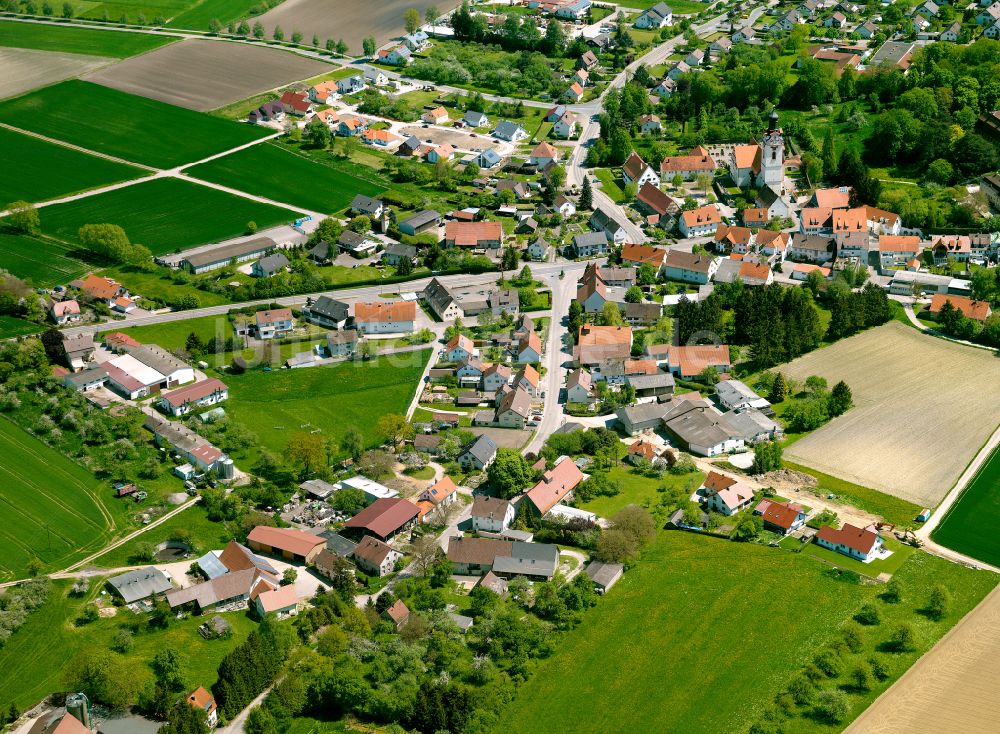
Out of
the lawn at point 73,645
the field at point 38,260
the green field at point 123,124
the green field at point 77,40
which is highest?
the green field at point 77,40

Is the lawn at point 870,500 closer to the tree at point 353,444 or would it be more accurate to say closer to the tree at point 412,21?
the tree at point 353,444

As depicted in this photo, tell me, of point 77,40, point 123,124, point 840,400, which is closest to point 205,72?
point 123,124

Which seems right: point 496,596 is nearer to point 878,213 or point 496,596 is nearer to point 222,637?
point 222,637

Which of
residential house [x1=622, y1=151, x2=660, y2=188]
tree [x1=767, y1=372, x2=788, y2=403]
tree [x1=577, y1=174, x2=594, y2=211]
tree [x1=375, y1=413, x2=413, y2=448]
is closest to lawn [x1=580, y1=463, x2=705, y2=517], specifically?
tree [x1=767, y1=372, x2=788, y2=403]

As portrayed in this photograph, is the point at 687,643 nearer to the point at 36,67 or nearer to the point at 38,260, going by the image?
the point at 38,260

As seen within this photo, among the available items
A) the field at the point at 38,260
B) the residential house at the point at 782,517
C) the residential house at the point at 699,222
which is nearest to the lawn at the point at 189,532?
the residential house at the point at 782,517

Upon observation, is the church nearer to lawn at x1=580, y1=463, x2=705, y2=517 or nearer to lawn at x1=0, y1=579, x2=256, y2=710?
lawn at x1=580, y1=463, x2=705, y2=517
